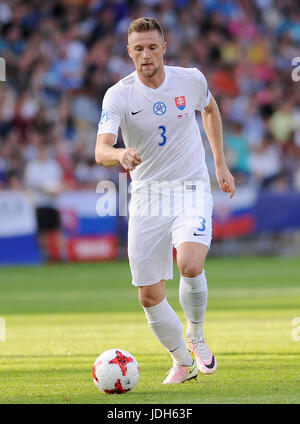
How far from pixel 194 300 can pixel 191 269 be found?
353 mm

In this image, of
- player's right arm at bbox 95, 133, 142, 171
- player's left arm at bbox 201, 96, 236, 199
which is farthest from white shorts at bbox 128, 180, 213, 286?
player's right arm at bbox 95, 133, 142, 171

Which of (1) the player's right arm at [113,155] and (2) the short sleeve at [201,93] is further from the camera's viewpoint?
(2) the short sleeve at [201,93]

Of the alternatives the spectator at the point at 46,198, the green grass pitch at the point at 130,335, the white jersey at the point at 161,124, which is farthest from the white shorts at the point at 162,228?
the spectator at the point at 46,198

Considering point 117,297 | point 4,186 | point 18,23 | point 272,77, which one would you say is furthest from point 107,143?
point 272,77

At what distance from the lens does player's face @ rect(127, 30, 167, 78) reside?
7088 mm

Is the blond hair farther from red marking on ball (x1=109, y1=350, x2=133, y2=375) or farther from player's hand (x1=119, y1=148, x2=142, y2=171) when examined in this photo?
red marking on ball (x1=109, y1=350, x2=133, y2=375)

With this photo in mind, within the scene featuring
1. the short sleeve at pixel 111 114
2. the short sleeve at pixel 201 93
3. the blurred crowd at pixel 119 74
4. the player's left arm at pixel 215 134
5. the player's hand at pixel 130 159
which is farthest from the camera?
the blurred crowd at pixel 119 74

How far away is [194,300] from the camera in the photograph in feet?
23.9

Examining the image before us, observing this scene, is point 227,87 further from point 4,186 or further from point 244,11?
point 4,186

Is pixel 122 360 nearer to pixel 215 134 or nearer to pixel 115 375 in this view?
pixel 115 375

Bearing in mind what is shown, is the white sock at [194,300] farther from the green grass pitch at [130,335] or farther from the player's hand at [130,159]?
the player's hand at [130,159]

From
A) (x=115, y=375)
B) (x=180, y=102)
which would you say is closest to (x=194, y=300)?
(x=115, y=375)

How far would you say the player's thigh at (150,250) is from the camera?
721 centimetres

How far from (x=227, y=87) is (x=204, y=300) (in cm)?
1738
